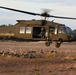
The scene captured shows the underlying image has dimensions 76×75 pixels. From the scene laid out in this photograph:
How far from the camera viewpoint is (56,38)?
1642 inches

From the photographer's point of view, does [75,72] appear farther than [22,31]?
No

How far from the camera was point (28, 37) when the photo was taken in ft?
128

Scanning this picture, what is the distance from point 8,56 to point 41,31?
4.58 m

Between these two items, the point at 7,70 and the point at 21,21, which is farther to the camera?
the point at 21,21

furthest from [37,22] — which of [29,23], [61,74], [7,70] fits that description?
[61,74]

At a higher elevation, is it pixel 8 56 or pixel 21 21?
pixel 21 21

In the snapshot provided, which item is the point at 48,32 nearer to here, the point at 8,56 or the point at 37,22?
the point at 37,22

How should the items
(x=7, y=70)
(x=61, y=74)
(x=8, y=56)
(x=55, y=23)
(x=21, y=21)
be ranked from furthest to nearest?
1. (x=55, y=23)
2. (x=21, y=21)
3. (x=8, y=56)
4. (x=7, y=70)
5. (x=61, y=74)

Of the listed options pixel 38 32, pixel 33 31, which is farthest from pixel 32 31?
pixel 38 32

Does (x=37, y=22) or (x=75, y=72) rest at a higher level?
(x=37, y=22)

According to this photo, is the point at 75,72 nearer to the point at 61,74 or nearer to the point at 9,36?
the point at 61,74

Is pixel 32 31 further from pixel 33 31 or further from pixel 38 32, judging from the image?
pixel 38 32

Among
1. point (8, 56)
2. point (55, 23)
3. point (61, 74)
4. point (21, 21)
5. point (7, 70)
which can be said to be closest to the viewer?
point (61, 74)

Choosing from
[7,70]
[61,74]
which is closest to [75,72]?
[61,74]
